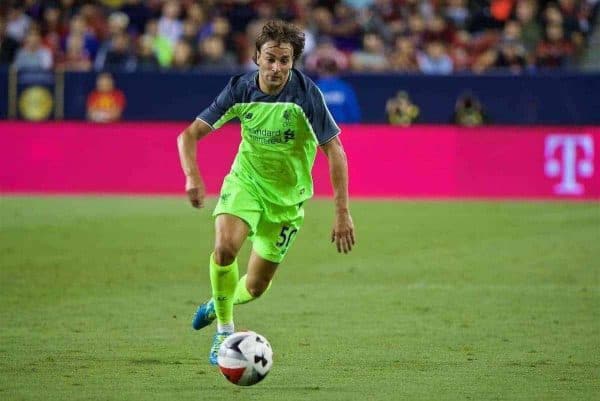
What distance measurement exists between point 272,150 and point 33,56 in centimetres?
1556

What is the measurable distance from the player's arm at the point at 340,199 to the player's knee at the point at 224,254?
2.18 feet

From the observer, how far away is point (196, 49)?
2359 centimetres

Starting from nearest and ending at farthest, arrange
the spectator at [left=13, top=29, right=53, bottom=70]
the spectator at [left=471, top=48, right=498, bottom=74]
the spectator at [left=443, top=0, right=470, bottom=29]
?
the spectator at [left=471, top=48, right=498, bottom=74] → the spectator at [left=13, top=29, right=53, bottom=70] → the spectator at [left=443, top=0, right=470, bottom=29]

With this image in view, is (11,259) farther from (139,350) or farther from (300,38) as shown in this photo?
(300,38)

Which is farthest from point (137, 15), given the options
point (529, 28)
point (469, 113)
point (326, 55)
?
point (529, 28)

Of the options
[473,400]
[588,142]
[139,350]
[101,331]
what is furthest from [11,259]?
[588,142]

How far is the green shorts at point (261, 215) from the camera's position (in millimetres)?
8312

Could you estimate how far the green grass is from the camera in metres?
7.58

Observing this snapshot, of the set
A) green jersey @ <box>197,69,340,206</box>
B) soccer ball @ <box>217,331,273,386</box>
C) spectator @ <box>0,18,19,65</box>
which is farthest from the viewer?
spectator @ <box>0,18,19,65</box>

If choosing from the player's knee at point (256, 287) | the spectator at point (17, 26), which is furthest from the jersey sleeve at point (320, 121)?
the spectator at point (17, 26)

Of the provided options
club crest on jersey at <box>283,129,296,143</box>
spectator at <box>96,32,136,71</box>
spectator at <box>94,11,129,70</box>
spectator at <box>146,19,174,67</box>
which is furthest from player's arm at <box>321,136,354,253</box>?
spectator at <box>146,19,174,67</box>

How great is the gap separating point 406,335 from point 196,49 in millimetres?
14870

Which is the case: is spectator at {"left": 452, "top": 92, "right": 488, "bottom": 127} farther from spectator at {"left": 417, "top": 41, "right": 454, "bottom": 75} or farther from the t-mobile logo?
the t-mobile logo

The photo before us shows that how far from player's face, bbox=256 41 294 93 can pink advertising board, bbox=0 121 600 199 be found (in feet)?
38.3
